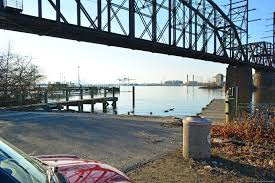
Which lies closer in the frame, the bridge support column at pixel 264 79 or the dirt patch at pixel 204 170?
the dirt patch at pixel 204 170

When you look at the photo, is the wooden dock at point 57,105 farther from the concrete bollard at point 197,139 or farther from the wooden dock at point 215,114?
the concrete bollard at point 197,139

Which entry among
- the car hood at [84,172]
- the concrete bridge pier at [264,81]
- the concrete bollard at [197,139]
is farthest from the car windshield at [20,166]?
the concrete bridge pier at [264,81]

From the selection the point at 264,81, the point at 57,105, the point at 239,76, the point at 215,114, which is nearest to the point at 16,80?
the point at 57,105

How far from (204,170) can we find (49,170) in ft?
16.0

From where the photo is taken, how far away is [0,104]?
2938 centimetres

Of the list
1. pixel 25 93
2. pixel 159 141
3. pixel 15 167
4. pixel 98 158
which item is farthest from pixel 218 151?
pixel 25 93

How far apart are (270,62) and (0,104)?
9317 centimetres

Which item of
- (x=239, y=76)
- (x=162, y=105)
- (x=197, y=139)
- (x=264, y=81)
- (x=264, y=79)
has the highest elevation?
(x=239, y=76)

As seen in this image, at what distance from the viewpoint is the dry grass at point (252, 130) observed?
10.3m

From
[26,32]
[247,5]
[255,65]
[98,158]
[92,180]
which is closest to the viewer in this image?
[92,180]

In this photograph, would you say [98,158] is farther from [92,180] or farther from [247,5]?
[247,5]

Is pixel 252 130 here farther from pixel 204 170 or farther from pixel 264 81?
pixel 264 81

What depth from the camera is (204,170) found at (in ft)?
24.3

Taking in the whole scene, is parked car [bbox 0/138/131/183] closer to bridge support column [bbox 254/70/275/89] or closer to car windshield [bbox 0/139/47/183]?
car windshield [bbox 0/139/47/183]
